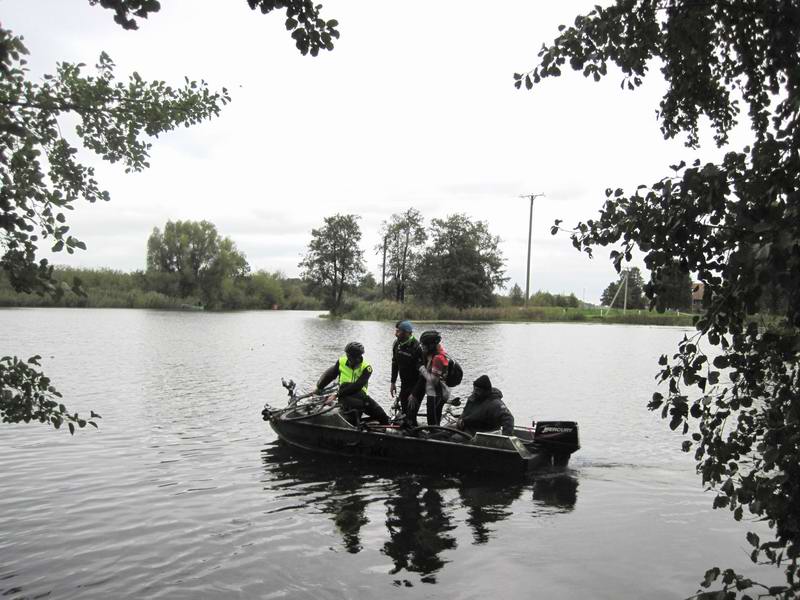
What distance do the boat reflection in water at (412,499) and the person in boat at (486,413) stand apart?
2.69 ft

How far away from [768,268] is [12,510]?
890cm

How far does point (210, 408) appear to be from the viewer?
1623 centimetres

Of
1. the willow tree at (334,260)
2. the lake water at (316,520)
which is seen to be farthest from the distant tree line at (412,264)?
the lake water at (316,520)

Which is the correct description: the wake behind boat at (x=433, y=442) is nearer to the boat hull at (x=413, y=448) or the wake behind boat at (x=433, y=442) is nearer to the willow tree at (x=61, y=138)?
the boat hull at (x=413, y=448)

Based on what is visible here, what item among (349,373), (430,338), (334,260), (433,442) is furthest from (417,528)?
(334,260)

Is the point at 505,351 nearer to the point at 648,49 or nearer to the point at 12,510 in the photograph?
the point at 12,510

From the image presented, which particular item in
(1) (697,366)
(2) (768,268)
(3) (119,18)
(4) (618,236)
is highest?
(3) (119,18)

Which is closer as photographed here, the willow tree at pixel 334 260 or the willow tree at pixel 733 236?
the willow tree at pixel 733 236

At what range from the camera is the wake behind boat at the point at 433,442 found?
9758 mm

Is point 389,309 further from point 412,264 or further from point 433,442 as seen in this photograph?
point 433,442

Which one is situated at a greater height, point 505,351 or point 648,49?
point 648,49

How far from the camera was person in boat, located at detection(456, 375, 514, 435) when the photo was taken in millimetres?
10234

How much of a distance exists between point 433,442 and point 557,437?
194 cm

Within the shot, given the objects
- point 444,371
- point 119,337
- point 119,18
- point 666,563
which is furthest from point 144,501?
point 119,337
